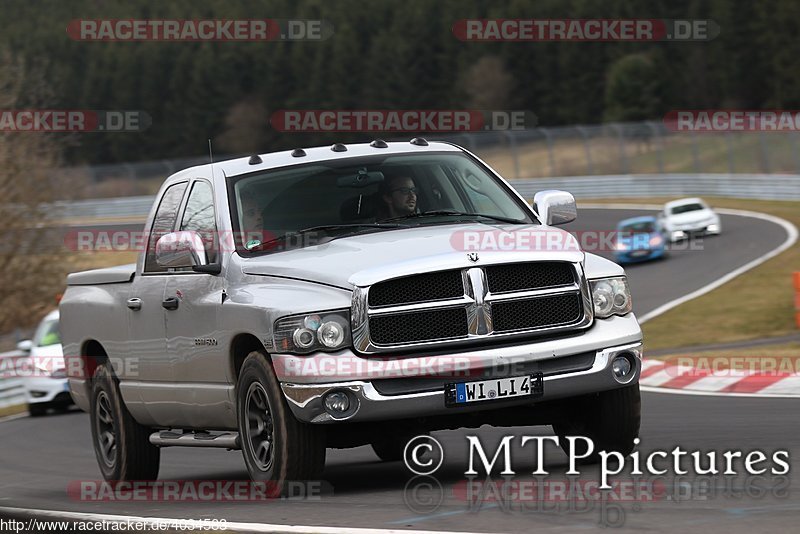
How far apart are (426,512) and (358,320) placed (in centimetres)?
119

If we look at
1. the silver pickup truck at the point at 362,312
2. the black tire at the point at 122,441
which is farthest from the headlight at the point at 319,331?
the black tire at the point at 122,441

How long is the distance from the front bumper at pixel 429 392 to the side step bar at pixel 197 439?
2.97 feet

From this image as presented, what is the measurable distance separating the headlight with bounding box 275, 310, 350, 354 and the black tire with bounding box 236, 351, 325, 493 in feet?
0.98

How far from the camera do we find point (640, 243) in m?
39.3

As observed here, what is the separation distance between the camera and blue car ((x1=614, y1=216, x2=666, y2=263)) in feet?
129

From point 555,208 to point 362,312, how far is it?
6.37ft

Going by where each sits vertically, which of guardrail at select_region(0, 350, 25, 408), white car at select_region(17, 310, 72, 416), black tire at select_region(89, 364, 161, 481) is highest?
black tire at select_region(89, 364, 161, 481)

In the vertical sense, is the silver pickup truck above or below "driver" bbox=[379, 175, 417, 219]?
below

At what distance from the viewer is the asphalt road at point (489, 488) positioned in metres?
6.62

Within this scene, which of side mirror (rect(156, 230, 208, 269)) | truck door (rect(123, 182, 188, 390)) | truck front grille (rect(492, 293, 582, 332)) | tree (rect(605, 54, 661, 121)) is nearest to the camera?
truck front grille (rect(492, 293, 582, 332))

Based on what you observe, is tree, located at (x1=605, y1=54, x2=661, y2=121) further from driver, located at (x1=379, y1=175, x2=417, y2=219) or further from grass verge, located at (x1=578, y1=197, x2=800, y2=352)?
driver, located at (x1=379, y1=175, x2=417, y2=219)

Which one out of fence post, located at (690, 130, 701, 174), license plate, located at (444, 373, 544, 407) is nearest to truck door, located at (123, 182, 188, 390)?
license plate, located at (444, 373, 544, 407)

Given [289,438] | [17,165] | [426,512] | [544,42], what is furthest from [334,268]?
[544,42]

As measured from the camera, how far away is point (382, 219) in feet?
29.6
